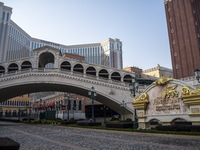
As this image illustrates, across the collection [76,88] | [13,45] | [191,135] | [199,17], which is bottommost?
[191,135]

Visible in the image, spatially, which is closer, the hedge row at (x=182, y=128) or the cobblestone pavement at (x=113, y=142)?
the cobblestone pavement at (x=113, y=142)

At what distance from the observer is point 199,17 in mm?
55812

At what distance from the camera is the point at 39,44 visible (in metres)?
140

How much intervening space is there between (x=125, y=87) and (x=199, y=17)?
3441 centimetres

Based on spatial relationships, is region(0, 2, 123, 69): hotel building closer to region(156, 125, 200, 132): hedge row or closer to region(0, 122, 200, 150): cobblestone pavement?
region(0, 122, 200, 150): cobblestone pavement

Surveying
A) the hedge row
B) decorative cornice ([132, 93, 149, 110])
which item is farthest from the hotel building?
the hedge row

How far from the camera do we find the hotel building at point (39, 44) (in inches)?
4448

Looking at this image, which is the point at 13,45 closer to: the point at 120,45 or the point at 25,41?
the point at 25,41

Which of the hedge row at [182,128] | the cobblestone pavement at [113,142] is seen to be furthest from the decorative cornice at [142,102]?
the cobblestone pavement at [113,142]

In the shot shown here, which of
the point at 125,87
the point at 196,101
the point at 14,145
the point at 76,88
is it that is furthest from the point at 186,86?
the point at 76,88

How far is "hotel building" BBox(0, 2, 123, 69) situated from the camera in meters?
113

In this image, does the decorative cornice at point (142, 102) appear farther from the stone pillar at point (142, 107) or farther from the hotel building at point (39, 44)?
the hotel building at point (39, 44)

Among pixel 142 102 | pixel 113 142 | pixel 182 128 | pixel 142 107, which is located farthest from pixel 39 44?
pixel 113 142

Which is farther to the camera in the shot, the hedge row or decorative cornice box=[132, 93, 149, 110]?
decorative cornice box=[132, 93, 149, 110]
